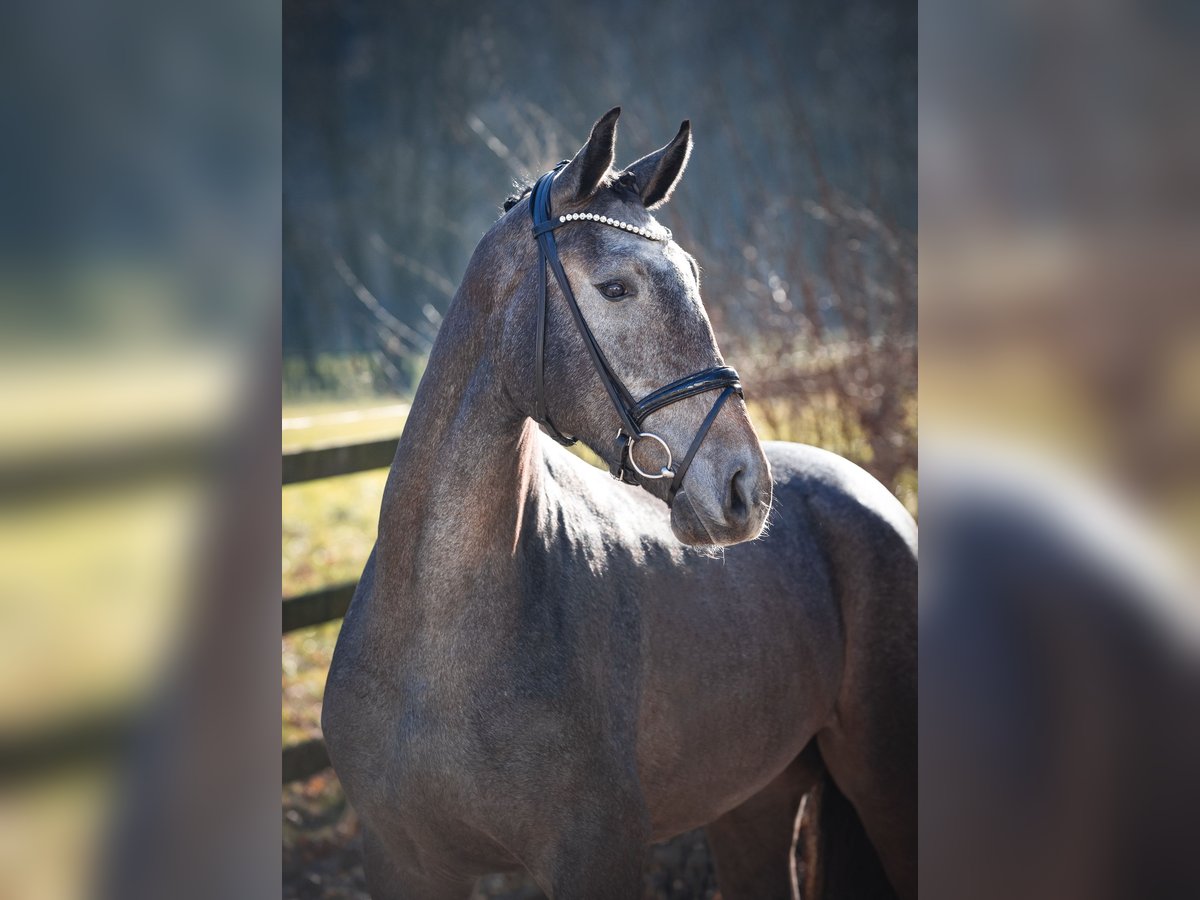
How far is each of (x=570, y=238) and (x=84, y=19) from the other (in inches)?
30.9

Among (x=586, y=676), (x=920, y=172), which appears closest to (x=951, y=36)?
(x=920, y=172)

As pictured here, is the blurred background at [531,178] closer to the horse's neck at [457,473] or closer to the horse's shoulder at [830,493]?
the horse's shoulder at [830,493]

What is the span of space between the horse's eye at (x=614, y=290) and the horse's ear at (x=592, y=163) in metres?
0.16

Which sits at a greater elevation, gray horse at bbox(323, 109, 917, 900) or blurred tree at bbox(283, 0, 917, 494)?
blurred tree at bbox(283, 0, 917, 494)

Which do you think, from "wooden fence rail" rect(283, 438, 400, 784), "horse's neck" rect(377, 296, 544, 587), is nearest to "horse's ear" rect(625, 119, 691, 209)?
"horse's neck" rect(377, 296, 544, 587)

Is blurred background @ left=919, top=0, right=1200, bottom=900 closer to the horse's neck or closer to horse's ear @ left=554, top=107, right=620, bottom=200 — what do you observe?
horse's ear @ left=554, top=107, right=620, bottom=200

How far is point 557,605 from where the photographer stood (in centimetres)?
183

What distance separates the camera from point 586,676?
182 cm

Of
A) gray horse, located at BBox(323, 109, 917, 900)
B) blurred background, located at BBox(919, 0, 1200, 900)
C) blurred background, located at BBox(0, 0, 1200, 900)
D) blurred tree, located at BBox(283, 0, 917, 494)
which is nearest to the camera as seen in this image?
blurred background, located at BBox(0, 0, 1200, 900)

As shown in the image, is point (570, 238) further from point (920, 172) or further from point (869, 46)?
point (869, 46)

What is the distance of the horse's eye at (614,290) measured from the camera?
1636 mm

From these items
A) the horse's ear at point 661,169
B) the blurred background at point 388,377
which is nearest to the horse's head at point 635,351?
the horse's ear at point 661,169

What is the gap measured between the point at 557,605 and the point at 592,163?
77cm

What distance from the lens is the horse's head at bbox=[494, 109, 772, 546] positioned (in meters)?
1.59
